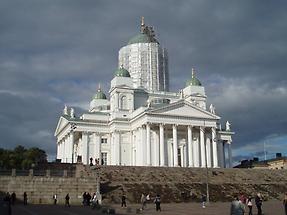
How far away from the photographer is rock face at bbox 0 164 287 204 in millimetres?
44781

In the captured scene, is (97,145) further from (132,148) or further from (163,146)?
(163,146)

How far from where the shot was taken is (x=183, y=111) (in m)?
75.4

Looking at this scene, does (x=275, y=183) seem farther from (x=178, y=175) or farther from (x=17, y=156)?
(x=17, y=156)

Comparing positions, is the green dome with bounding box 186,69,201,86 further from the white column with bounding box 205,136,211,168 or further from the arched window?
the arched window

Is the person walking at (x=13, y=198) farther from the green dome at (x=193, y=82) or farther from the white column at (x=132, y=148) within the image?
the green dome at (x=193, y=82)

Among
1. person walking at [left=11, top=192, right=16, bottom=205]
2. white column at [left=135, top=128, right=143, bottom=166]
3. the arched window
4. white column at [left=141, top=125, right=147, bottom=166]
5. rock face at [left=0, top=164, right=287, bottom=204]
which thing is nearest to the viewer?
person walking at [left=11, top=192, right=16, bottom=205]

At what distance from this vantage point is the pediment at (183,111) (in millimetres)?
73875

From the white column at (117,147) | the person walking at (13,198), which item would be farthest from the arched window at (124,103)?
the person walking at (13,198)

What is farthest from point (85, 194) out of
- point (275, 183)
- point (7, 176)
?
point (275, 183)

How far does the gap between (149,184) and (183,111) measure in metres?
Result: 27.8

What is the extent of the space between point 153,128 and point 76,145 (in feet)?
58.1

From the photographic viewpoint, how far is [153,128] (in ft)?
247

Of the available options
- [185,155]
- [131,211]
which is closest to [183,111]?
[185,155]

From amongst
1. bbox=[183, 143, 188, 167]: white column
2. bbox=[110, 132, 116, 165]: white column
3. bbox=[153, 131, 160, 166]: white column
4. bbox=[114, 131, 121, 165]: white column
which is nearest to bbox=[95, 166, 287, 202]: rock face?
bbox=[153, 131, 160, 166]: white column
